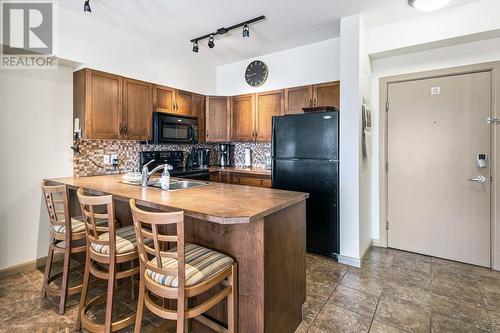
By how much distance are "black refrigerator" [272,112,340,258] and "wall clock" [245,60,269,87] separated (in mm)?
1226

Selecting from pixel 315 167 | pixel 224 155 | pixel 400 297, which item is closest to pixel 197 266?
pixel 400 297

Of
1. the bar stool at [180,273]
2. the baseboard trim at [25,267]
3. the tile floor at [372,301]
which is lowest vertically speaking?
the tile floor at [372,301]

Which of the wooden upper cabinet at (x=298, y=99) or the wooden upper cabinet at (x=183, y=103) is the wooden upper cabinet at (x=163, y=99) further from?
the wooden upper cabinet at (x=298, y=99)

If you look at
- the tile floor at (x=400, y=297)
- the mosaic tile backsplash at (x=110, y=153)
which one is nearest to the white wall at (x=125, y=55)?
the mosaic tile backsplash at (x=110, y=153)

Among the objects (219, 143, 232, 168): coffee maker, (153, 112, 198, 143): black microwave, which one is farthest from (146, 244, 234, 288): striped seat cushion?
(219, 143, 232, 168): coffee maker

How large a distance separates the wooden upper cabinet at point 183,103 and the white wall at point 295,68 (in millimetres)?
815

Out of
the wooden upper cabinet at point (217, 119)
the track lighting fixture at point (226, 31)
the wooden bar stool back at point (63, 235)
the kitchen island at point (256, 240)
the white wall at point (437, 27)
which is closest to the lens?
the kitchen island at point (256, 240)

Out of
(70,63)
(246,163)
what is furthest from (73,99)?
(246,163)

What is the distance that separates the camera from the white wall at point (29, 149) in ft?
8.92

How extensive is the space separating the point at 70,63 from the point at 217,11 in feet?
5.79

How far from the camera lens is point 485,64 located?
2832 mm

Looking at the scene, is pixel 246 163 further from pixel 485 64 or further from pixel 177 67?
pixel 485 64

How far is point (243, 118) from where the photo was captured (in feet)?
14.3

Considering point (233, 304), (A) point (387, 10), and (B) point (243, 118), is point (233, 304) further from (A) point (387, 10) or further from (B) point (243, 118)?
(B) point (243, 118)
